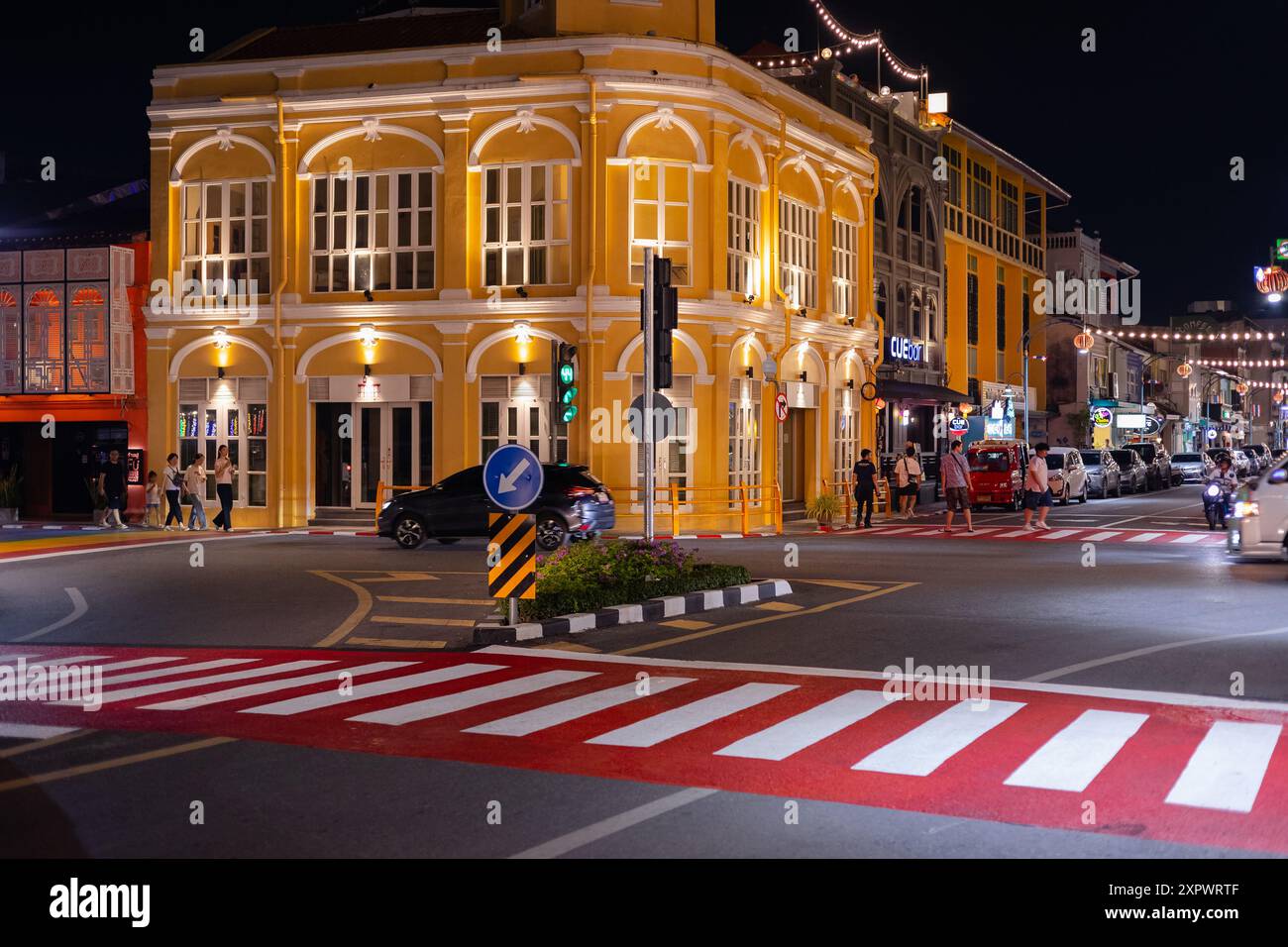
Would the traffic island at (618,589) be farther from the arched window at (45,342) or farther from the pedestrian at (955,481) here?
the arched window at (45,342)

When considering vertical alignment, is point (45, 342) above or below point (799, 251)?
below

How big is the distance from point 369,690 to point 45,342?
93.2 feet

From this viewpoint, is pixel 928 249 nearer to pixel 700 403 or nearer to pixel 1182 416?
pixel 700 403

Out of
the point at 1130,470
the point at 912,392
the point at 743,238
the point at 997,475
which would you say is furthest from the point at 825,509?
the point at 1130,470

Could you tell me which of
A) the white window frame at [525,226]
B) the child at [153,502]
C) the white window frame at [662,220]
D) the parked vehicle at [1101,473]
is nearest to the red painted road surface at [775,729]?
the white window frame at [662,220]

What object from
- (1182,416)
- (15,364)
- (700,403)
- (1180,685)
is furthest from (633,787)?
(1182,416)

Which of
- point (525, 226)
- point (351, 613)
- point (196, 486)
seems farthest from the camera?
point (525, 226)

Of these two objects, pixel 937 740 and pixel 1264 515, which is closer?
pixel 937 740

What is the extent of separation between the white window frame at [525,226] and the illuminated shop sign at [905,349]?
18.9 meters

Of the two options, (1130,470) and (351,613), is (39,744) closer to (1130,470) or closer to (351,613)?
(351,613)

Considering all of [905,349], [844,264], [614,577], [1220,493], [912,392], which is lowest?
[614,577]

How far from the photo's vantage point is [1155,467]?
55781 mm

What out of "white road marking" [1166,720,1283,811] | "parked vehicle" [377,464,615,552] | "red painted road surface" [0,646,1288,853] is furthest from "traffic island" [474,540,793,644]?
"parked vehicle" [377,464,615,552]

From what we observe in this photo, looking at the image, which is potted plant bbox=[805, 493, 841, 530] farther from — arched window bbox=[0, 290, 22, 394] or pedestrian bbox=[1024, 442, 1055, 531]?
arched window bbox=[0, 290, 22, 394]
